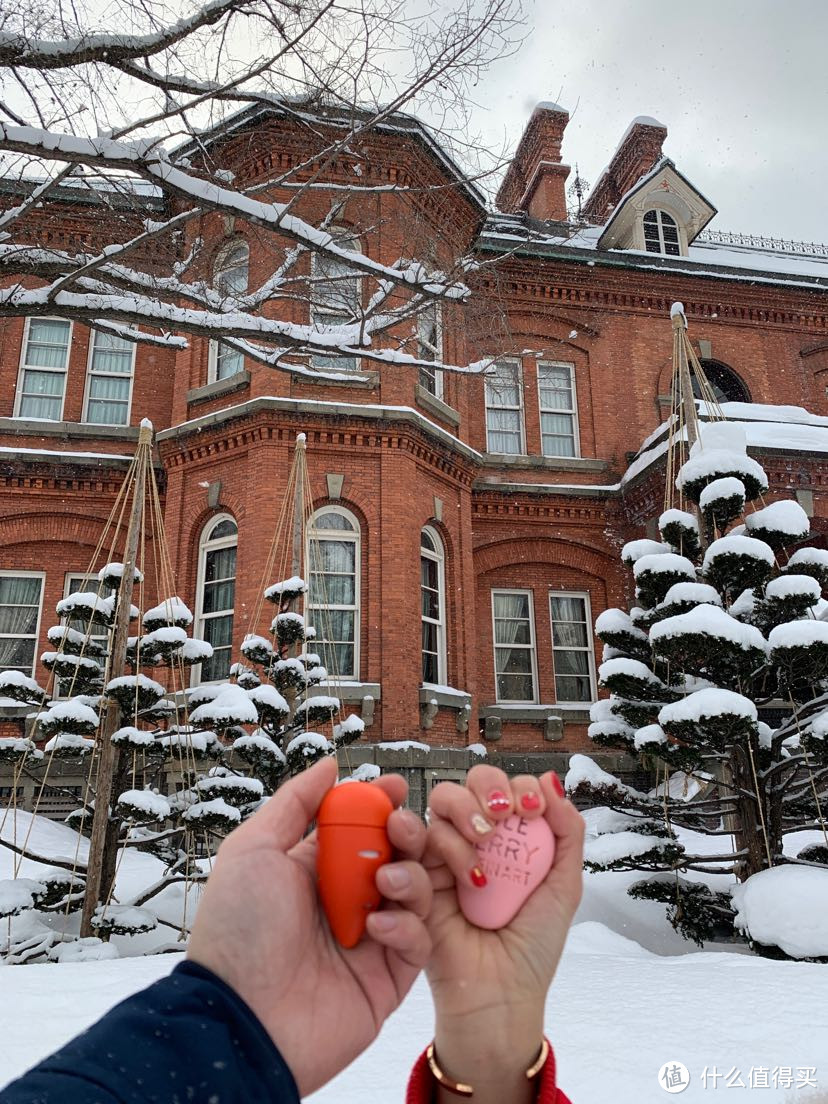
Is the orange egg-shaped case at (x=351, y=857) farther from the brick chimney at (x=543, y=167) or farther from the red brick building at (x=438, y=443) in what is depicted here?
the brick chimney at (x=543, y=167)

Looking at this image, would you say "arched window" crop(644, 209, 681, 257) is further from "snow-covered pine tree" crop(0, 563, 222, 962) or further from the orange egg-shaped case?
the orange egg-shaped case

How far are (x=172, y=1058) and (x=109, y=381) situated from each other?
15806mm

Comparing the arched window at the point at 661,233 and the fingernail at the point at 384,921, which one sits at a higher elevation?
the arched window at the point at 661,233

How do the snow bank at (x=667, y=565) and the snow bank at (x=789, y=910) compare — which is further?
the snow bank at (x=667, y=565)

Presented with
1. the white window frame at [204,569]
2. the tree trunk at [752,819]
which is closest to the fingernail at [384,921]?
the tree trunk at [752,819]

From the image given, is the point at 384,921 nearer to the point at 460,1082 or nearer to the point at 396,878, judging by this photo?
the point at 396,878

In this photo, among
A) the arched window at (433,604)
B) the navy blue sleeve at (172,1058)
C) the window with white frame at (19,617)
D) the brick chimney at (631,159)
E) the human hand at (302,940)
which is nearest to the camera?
the navy blue sleeve at (172,1058)

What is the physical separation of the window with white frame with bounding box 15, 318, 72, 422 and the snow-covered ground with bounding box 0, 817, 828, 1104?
1262cm

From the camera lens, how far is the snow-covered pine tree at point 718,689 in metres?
5.97

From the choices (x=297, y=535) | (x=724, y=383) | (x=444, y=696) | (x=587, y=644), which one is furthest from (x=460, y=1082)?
(x=724, y=383)

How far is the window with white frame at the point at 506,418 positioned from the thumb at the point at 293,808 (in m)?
14.9

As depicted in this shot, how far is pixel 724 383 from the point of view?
17.6 meters

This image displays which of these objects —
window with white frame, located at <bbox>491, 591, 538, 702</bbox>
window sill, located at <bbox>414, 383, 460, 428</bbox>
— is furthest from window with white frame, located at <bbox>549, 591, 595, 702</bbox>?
window sill, located at <bbox>414, 383, 460, 428</bbox>

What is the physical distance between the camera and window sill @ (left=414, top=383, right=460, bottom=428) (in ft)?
44.4
